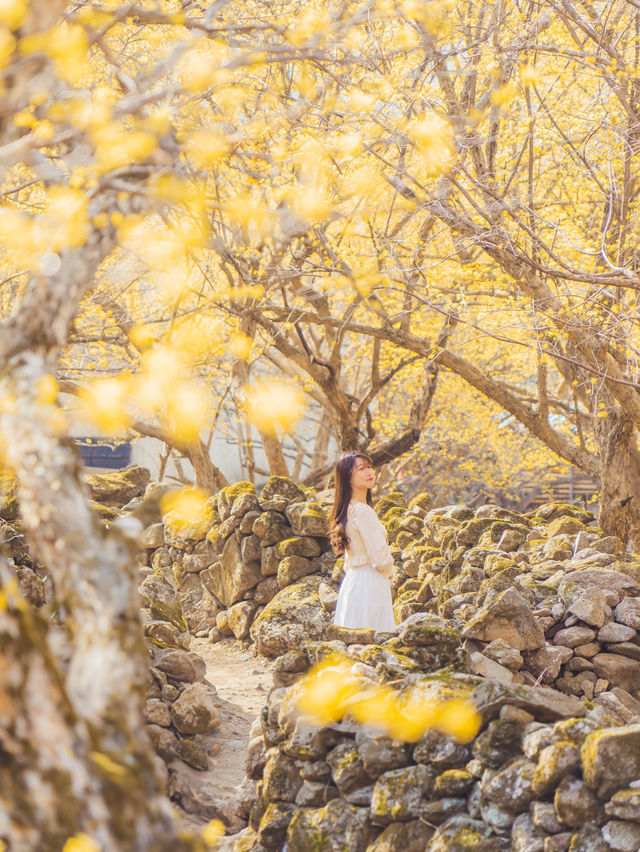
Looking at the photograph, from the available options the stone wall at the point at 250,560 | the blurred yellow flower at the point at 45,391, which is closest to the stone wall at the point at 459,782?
the blurred yellow flower at the point at 45,391

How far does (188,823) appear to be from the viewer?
430 centimetres

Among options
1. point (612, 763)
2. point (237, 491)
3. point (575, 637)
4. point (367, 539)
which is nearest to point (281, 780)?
point (612, 763)

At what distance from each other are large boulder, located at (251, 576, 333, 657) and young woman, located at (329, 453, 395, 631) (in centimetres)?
260

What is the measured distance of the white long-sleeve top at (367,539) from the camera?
5.30 meters

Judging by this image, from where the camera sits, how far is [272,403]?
40.1 feet

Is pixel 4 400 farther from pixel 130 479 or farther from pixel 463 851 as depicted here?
pixel 130 479

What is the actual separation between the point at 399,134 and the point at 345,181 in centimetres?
135

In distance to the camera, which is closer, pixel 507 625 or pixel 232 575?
pixel 507 625

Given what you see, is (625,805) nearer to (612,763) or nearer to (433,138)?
(612,763)

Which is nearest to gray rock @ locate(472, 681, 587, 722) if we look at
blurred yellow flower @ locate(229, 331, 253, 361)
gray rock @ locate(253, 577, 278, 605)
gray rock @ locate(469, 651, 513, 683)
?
gray rock @ locate(469, 651, 513, 683)

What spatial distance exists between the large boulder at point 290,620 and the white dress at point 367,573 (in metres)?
2.60

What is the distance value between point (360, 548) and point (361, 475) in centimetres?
49

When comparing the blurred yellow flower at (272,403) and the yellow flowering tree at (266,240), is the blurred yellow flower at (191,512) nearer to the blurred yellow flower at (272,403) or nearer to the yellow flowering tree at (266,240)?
the yellow flowering tree at (266,240)

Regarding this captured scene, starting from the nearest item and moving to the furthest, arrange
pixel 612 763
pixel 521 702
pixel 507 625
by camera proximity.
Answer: pixel 612 763 < pixel 521 702 < pixel 507 625
